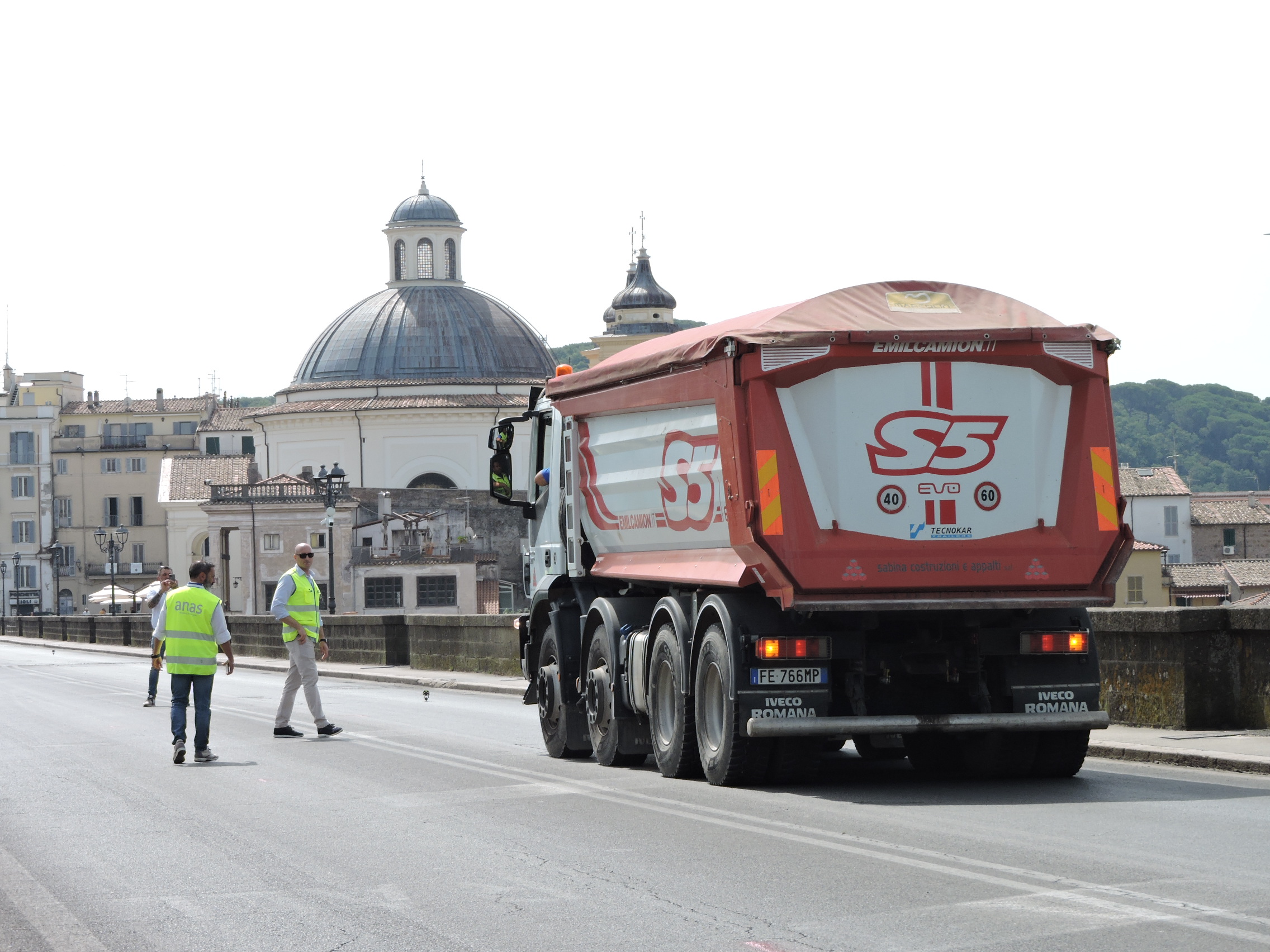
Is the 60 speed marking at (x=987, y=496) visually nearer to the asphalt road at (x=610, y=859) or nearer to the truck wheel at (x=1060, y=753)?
the truck wheel at (x=1060, y=753)

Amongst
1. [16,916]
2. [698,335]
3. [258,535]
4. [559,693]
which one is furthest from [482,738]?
[258,535]

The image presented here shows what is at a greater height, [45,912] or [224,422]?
[224,422]

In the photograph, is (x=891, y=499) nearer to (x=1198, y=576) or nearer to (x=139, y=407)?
(x=1198, y=576)

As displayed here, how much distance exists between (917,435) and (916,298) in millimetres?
1062

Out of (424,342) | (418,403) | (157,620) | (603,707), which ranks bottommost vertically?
(603,707)

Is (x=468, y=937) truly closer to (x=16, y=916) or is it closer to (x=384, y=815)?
(x=16, y=916)

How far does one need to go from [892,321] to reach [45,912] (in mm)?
6709

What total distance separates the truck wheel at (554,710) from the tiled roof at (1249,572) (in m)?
81.7

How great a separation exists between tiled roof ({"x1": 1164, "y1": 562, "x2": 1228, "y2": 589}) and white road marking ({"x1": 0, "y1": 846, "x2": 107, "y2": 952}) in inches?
3537

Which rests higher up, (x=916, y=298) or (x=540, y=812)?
(x=916, y=298)

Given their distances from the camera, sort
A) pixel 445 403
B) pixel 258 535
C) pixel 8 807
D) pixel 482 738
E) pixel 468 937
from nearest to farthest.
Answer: pixel 468 937, pixel 8 807, pixel 482 738, pixel 258 535, pixel 445 403

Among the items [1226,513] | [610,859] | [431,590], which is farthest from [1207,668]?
[1226,513]

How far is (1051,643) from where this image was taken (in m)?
12.5

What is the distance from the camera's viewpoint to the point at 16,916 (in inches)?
330
